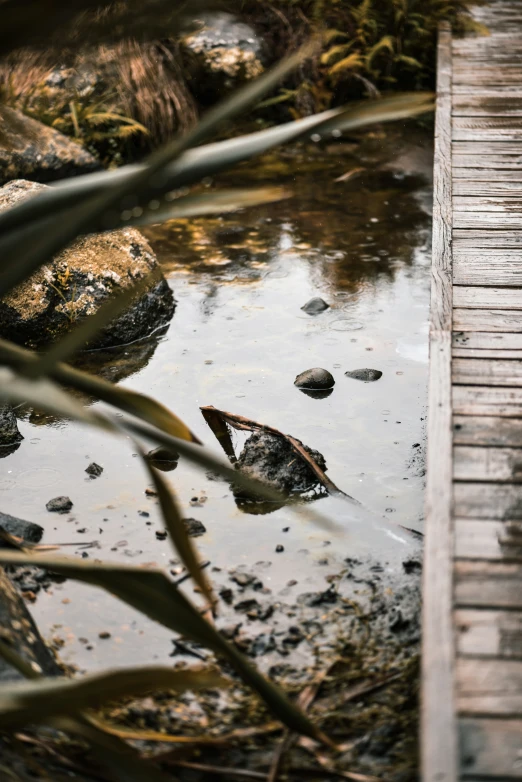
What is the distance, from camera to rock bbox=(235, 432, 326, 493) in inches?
137

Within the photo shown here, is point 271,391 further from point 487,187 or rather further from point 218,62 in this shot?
point 218,62

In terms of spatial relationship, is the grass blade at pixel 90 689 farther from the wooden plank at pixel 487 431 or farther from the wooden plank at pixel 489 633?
the wooden plank at pixel 487 431

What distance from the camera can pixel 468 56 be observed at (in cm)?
786

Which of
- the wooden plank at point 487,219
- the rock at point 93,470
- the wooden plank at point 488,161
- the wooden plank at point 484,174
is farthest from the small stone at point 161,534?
the wooden plank at point 488,161

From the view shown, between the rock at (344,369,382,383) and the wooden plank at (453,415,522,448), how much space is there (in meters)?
1.52

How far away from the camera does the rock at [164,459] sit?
3.74 metres

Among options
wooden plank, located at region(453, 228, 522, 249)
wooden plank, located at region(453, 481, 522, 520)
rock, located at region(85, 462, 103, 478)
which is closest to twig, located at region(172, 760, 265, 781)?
wooden plank, located at region(453, 481, 522, 520)

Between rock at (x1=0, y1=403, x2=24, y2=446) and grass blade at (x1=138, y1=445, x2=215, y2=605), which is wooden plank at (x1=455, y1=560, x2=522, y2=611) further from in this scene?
rock at (x1=0, y1=403, x2=24, y2=446)

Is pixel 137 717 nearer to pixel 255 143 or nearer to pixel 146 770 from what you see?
pixel 146 770

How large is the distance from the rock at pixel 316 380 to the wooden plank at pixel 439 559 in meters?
0.76

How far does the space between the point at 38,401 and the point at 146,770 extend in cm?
78

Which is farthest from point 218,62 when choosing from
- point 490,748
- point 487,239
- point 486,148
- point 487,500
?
point 490,748

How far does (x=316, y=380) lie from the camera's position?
424 centimetres

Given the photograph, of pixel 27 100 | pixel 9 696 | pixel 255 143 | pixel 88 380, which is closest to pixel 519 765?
pixel 9 696
